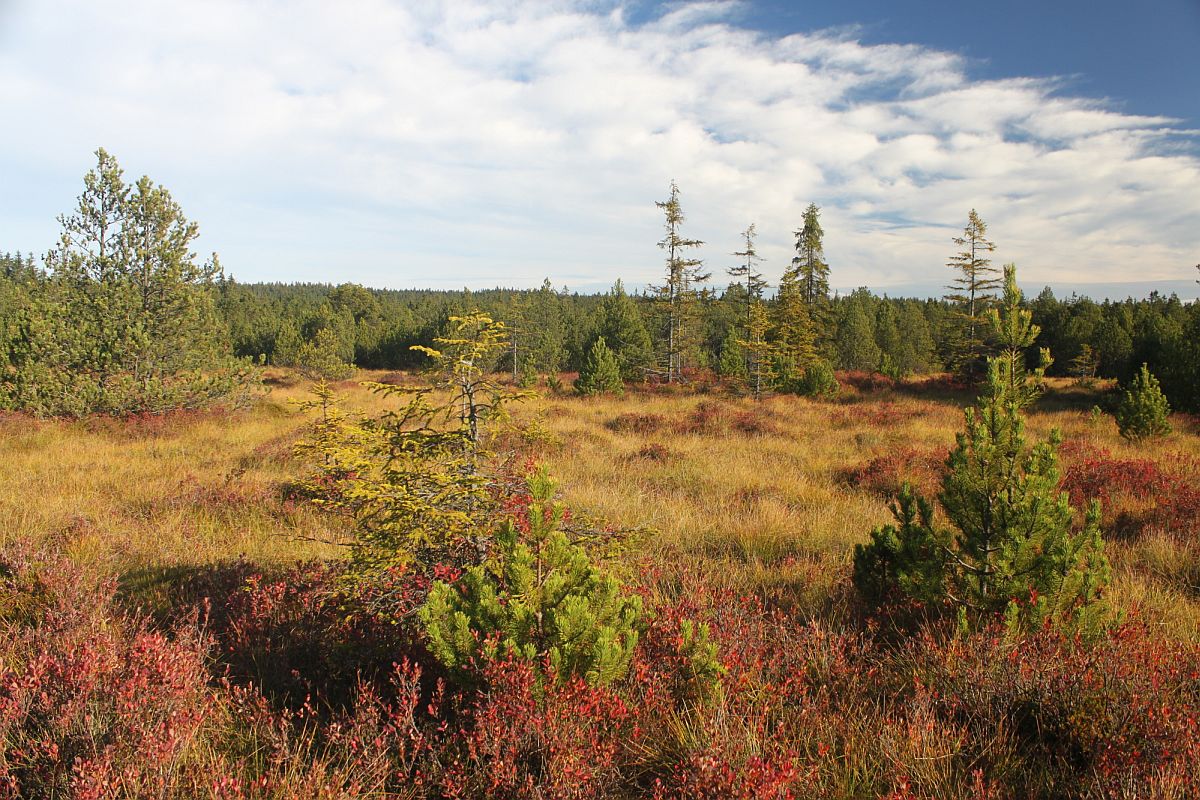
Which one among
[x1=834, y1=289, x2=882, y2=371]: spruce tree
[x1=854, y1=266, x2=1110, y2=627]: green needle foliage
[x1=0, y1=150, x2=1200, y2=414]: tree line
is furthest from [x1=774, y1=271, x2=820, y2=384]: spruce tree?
[x1=854, y1=266, x2=1110, y2=627]: green needle foliage

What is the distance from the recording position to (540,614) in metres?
2.63

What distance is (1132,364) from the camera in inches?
715

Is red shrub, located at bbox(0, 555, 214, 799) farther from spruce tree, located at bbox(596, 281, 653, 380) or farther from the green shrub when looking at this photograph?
spruce tree, located at bbox(596, 281, 653, 380)

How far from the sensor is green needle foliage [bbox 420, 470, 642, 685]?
248 centimetres

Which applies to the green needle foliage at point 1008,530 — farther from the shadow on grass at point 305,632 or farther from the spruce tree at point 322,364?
the spruce tree at point 322,364

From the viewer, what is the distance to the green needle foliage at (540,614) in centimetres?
248

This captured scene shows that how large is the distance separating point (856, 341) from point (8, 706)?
38646 millimetres

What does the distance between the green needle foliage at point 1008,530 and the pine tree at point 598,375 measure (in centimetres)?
1743

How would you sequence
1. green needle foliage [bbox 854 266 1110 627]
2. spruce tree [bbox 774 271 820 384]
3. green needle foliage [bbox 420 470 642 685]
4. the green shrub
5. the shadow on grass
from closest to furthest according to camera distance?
green needle foliage [bbox 420 470 642 685] → the shadow on grass → green needle foliage [bbox 854 266 1110 627] → the green shrub → spruce tree [bbox 774 271 820 384]

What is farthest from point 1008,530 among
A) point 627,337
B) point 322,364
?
point 322,364

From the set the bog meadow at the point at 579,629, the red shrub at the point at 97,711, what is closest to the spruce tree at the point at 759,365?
the bog meadow at the point at 579,629

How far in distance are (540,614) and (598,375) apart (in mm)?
18485

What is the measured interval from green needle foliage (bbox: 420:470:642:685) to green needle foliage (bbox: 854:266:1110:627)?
2.20 meters

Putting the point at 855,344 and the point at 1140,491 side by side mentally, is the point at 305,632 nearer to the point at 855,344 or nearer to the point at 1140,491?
the point at 1140,491
